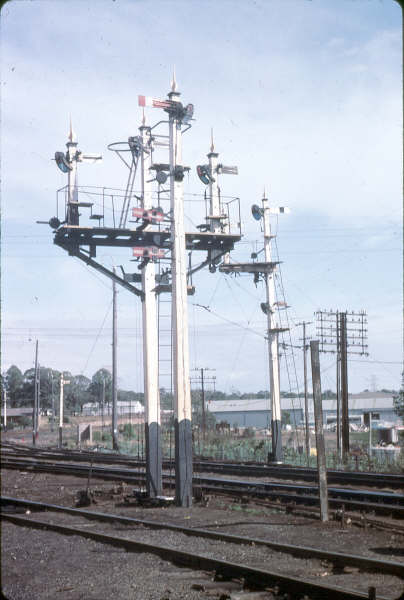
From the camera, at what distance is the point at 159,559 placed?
8094 millimetres

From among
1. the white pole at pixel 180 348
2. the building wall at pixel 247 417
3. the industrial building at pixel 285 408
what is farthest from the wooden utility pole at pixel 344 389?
the building wall at pixel 247 417

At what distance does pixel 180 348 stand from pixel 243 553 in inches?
216

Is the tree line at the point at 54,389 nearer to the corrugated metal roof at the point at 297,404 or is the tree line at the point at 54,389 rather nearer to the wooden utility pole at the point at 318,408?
the wooden utility pole at the point at 318,408

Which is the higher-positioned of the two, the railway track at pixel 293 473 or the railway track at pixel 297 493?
the railway track at pixel 297 493

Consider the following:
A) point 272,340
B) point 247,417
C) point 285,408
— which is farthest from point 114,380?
point 247,417

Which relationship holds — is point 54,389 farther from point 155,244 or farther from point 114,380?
point 114,380

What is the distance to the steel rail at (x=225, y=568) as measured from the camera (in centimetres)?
620

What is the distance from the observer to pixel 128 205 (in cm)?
1516

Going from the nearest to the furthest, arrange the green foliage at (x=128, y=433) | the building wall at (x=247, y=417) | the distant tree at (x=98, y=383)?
the green foliage at (x=128, y=433) < the distant tree at (x=98, y=383) < the building wall at (x=247, y=417)

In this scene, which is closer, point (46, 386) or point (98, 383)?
point (46, 386)

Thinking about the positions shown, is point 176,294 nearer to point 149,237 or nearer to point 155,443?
point 149,237

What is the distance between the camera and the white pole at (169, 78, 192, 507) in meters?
13.2

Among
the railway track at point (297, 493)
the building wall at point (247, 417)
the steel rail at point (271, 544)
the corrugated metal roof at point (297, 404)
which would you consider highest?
the steel rail at point (271, 544)

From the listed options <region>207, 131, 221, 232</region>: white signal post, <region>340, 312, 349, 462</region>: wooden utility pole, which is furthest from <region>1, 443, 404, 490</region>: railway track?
<region>340, 312, 349, 462</region>: wooden utility pole
